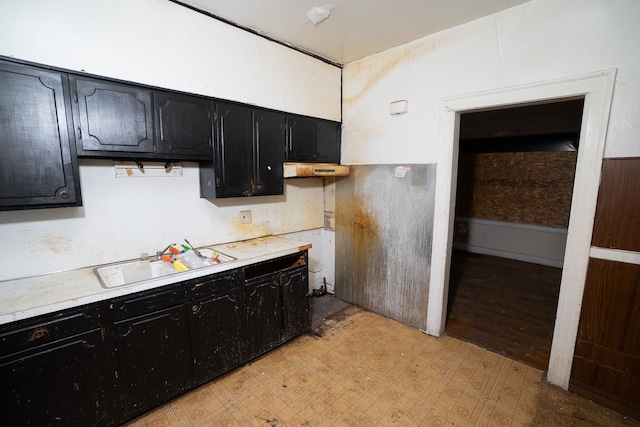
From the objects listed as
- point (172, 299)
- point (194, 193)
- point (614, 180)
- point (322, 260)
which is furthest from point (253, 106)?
point (614, 180)

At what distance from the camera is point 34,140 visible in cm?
150

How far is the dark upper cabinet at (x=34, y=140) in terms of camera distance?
4.68 ft

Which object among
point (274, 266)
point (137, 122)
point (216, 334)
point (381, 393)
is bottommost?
point (381, 393)

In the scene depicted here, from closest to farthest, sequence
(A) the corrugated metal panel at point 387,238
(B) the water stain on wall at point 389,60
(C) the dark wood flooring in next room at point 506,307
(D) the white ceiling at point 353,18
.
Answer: (D) the white ceiling at point 353,18 < (B) the water stain on wall at point 389,60 < (C) the dark wood flooring in next room at point 506,307 < (A) the corrugated metal panel at point 387,238

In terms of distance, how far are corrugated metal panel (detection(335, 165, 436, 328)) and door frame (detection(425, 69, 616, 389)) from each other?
26 centimetres

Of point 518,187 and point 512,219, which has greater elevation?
point 518,187

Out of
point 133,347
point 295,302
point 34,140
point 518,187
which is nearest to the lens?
point 34,140

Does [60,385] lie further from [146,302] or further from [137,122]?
[137,122]

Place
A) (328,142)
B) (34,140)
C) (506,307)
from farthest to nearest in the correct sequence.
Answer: (506,307) → (328,142) → (34,140)

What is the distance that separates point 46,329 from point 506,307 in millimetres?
4101

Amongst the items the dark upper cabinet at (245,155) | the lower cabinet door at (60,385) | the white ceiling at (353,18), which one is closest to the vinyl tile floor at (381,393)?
the lower cabinet door at (60,385)

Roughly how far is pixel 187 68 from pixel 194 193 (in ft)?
3.20

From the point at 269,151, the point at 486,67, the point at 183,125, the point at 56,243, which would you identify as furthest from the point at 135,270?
the point at 486,67

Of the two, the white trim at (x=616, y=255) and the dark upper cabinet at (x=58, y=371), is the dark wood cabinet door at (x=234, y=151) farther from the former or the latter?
the white trim at (x=616, y=255)
